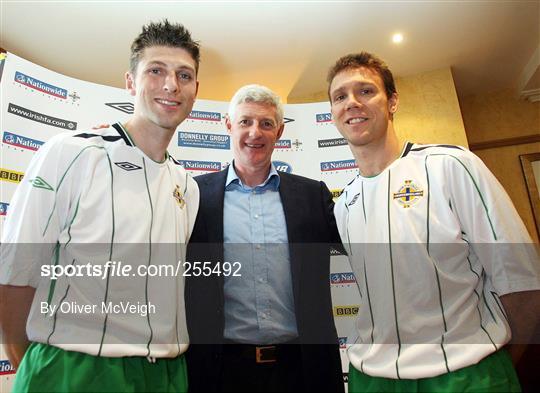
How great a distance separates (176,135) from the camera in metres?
2.73

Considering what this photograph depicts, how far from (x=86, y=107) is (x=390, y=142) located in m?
2.10

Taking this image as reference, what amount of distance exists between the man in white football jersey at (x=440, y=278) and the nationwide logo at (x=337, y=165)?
4.40ft

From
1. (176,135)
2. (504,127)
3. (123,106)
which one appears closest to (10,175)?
(123,106)

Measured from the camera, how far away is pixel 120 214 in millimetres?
1179

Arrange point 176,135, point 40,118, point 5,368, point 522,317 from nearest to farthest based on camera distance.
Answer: point 522,317 < point 5,368 < point 40,118 < point 176,135

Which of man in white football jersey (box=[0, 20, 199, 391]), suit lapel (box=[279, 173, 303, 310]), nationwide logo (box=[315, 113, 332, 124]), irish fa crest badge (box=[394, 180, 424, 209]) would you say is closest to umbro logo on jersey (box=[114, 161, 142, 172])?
man in white football jersey (box=[0, 20, 199, 391])

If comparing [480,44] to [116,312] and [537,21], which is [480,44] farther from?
[116,312]

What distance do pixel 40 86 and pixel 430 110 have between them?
3521 millimetres

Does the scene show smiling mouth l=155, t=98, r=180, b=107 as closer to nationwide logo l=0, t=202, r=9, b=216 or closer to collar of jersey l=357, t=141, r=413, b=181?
collar of jersey l=357, t=141, r=413, b=181

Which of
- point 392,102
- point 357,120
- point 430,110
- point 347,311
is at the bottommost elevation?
point 347,311

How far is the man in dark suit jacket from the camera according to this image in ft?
4.72

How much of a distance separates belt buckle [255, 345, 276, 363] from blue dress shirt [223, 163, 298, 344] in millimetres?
30

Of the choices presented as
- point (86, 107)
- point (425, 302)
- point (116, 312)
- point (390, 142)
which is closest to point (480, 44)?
point (390, 142)

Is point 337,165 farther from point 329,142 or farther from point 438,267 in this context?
point 438,267
